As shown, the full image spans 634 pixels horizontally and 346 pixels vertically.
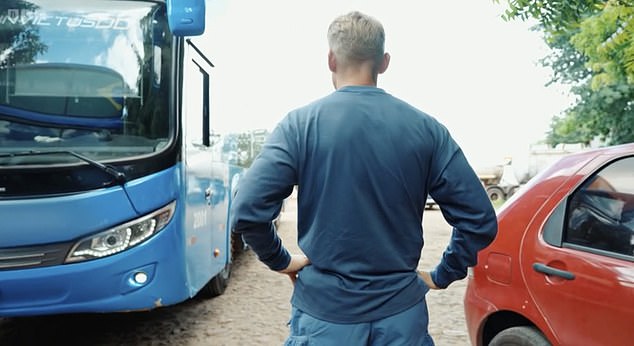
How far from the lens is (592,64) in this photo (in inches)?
383

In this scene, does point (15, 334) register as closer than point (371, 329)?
No

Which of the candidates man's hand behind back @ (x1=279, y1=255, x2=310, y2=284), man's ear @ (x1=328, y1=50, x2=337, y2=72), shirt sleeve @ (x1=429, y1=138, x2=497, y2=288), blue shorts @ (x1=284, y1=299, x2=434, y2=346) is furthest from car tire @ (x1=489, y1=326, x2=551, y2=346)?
man's ear @ (x1=328, y1=50, x2=337, y2=72)

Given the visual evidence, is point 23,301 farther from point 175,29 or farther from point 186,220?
point 175,29

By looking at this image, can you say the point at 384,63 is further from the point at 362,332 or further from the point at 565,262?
the point at 565,262

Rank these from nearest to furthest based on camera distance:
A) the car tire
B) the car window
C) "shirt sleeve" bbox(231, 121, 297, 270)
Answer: "shirt sleeve" bbox(231, 121, 297, 270) → the car window → the car tire

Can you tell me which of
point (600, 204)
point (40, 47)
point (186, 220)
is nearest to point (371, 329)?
point (600, 204)

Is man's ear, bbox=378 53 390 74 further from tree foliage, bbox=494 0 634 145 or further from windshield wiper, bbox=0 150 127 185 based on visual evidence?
tree foliage, bbox=494 0 634 145

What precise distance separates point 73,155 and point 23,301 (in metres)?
1.01

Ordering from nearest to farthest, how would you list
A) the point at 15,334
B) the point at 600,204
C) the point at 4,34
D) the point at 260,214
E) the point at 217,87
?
1. the point at 260,214
2. the point at 600,204
3. the point at 4,34
4. the point at 15,334
5. the point at 217,87

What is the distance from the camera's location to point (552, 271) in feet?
8.66

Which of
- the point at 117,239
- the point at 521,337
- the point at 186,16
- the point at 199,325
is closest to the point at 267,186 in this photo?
the point at 521,337

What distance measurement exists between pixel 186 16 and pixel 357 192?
2297 millimetres

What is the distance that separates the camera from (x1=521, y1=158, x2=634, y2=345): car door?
2.36 m

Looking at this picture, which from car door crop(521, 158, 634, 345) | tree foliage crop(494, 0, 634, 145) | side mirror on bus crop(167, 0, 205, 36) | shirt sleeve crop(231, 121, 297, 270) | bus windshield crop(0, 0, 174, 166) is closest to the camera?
shirt sleeve crop(231, 121, 297, 270)
